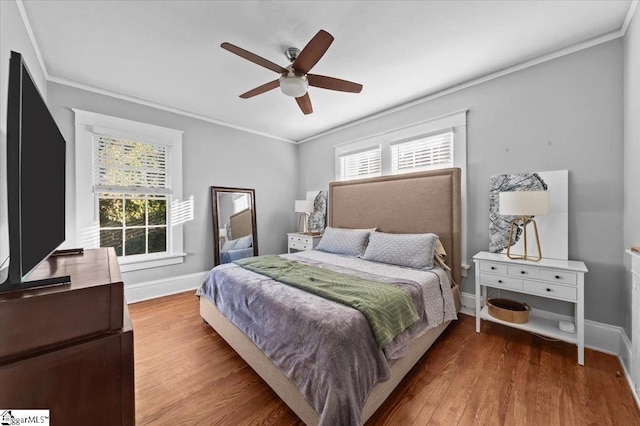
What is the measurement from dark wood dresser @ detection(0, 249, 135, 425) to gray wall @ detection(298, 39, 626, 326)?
10.5 ft

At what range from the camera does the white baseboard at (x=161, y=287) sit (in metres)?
3.32

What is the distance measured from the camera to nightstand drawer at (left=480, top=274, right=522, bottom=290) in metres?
2.28

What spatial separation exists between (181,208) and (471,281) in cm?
400

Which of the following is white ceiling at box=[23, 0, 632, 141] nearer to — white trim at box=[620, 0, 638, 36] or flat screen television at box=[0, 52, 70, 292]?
white trim at box=[620, 0, 638, 36]

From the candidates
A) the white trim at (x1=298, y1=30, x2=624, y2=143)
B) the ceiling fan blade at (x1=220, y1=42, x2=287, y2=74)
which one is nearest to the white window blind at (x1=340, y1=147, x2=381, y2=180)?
the white trim at (x1=298, y1=30, x2=624, y2=143)

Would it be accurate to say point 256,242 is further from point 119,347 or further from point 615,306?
point 615,306

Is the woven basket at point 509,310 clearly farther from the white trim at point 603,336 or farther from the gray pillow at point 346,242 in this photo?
the gray pillow at point 346,242

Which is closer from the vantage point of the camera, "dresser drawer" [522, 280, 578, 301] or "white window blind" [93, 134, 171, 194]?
"dresser drawer" [522, 280, 578, 301]

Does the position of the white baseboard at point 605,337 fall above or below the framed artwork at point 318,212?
below

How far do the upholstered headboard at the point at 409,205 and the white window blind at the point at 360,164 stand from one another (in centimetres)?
21

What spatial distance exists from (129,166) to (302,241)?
2.70 metres

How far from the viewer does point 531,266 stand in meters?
2.21

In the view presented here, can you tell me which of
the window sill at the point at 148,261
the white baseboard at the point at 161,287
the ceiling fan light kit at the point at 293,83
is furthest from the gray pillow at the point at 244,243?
the ceiling fan light kit at the point at 293,83

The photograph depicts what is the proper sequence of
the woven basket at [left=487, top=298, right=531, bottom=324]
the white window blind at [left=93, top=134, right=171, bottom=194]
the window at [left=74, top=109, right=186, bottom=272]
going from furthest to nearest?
the white window blind at [left=93, top=134, right=171, bottom=194], the window at [left=74, top=109, right=186, bottom=272], the woven basket at [left=487, top=298, right=531, bottom=324]
